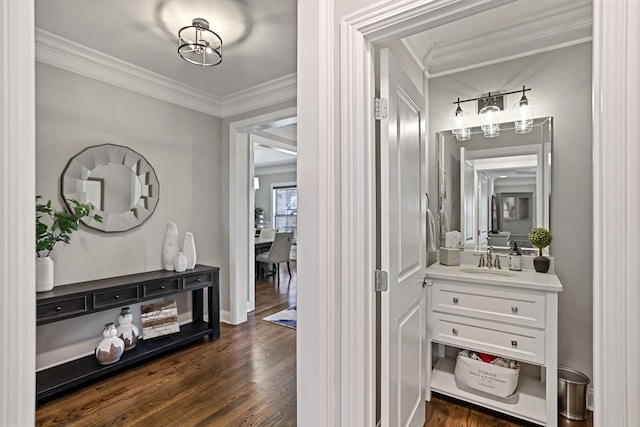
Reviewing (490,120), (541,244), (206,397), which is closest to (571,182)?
(541,244)

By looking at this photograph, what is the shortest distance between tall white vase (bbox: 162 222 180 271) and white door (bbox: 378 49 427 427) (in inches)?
93.2

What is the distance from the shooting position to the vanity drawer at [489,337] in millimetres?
1872

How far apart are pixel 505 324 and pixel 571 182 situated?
3.56 feet

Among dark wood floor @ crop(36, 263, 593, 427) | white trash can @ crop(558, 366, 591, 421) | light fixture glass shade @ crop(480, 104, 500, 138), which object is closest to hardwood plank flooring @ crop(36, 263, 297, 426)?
dark wood floor @ crop(36, 263, 593, 427)

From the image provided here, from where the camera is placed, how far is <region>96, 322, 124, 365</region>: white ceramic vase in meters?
2.43

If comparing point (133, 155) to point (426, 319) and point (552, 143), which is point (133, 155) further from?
point (552, 143)

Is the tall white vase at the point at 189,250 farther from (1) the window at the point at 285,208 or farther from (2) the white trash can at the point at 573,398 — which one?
(1) the window at the point at 285,208

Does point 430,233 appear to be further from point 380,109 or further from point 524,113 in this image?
point 380,109

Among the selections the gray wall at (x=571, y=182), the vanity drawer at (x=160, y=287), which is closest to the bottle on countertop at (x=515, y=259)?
the gray wall at (x=571, y=182)

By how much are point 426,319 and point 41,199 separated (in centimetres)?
293

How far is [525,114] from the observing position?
227cm

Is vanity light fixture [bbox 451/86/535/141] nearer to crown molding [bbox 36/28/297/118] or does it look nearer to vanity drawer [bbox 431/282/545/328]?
vanity drawer [bbox 431/282/545/328]

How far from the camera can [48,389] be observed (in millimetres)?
2129
